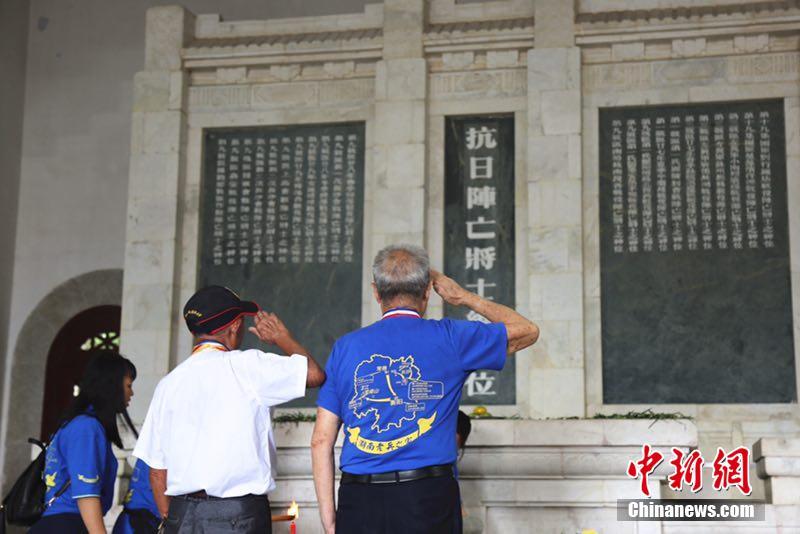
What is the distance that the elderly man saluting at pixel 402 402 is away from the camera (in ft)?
10.1

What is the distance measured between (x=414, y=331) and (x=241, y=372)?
0.53 metres

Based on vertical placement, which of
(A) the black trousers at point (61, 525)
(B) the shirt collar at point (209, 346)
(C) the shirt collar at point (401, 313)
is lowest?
(A) the black trousers at point (61, 525)

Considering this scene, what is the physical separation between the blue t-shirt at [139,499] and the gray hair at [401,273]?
1.38 metres

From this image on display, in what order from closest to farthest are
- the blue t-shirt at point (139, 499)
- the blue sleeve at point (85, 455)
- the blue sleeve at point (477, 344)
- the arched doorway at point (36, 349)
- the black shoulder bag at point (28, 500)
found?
1. the blue sleeve at point (477, 344)
2. the blue sleeve at point (85, 455)
3. the black shoulder bag at point (28, 500)
4. the blue t-shirt at point (139, 499)
5. the arched doorway at point (36, 349)

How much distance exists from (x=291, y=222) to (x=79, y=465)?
4560 mm

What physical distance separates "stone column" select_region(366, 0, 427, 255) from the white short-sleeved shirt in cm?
448

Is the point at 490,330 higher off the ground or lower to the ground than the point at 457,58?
lower

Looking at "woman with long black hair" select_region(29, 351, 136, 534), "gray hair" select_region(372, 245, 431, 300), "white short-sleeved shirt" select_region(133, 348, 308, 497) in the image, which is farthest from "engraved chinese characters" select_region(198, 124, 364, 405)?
"gray hair" select_region(372, 245, 431, 300)

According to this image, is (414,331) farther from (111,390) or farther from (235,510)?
(111,390)

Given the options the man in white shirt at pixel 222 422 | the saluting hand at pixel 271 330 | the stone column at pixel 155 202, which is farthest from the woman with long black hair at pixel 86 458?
the stone column at pixel 155 202

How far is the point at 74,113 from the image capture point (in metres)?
10.2

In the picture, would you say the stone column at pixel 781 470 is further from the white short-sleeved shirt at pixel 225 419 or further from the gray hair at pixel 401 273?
the white short-sleeved shirt at pixel 225 419

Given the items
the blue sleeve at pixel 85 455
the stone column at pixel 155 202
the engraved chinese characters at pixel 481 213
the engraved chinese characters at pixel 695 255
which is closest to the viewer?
the blue sleeve at pixel 85 455

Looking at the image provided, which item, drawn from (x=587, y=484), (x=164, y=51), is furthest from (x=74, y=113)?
(x=587, y=484)
